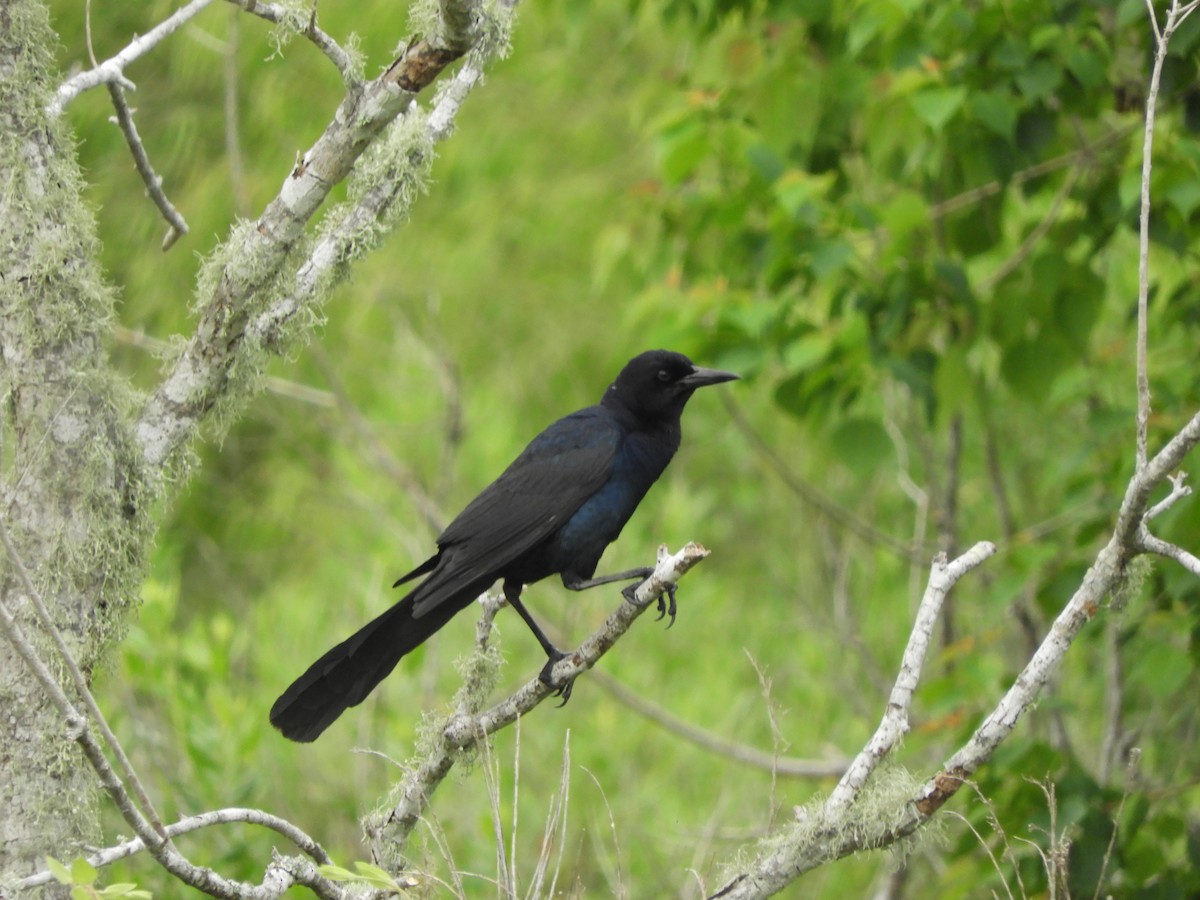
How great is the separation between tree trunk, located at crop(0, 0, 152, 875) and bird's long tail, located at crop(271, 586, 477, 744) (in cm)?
68

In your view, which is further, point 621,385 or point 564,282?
A: point 564,282

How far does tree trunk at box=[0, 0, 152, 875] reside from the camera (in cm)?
213

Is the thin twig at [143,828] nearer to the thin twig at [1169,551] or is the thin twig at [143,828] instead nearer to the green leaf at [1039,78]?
the thin twig at [1169,551]

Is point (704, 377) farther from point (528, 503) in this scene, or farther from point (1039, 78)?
point (1039, 78)

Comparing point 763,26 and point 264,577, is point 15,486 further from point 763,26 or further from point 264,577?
point 264,577

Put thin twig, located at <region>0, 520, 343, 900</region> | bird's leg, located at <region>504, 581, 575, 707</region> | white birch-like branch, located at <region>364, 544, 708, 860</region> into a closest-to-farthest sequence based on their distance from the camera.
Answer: thin twig, located at <region>0, 520, 343, 900</region>
white birch-like branch, located at <region>364, 544, 708, 860</region>
bird's leg, located at <region>504, 581, 575, 707</region>

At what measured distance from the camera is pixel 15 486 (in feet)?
7.26

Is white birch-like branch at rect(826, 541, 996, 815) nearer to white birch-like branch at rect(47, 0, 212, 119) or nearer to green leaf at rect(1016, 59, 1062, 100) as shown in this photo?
green leaf at rect(1016, 59, 1062, 100)

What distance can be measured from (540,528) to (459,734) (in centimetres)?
86

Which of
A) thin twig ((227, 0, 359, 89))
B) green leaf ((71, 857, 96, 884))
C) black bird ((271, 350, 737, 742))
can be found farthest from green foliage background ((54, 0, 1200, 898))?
green leaf ((71, 857, 96, 884))

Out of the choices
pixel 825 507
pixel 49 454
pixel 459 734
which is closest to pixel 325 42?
pixel 49 454

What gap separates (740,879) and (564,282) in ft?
18.6

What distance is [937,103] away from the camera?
3283 mm

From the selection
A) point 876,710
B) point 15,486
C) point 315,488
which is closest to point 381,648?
point 15,486
